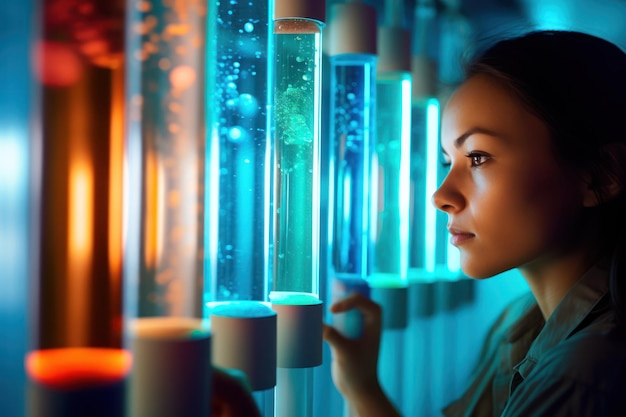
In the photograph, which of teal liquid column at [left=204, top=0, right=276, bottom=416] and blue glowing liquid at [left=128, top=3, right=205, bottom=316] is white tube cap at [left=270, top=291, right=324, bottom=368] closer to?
teal liquid column at [left=204, top=0, right=276, bottom=416]

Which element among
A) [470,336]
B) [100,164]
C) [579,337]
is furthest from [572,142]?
[470,336]

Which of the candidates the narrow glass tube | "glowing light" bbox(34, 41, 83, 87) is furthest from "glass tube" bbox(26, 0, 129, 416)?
the narrow glass tube

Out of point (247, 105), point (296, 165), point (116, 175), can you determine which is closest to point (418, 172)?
point (296, 165)

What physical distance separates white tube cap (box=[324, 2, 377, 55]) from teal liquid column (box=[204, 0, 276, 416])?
28cm

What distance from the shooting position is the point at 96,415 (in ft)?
1.49

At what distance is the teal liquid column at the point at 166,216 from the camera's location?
0.54 meters

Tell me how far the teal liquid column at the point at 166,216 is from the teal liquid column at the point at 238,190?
0.25 ft

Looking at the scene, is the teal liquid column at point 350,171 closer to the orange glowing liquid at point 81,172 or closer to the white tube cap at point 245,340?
the white tube cap at point 245,340

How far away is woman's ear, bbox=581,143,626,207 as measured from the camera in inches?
34.3

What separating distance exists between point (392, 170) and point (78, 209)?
784 mm

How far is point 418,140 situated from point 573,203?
0.52 m

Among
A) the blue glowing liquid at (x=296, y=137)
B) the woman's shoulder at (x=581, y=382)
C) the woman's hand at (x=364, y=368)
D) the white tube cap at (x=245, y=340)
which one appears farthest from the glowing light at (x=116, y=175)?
the woman's hand at (x=364, y=368)

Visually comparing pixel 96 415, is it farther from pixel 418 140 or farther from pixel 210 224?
pixel 418 140

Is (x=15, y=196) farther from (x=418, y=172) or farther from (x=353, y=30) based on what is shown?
(x=418, y=172)
